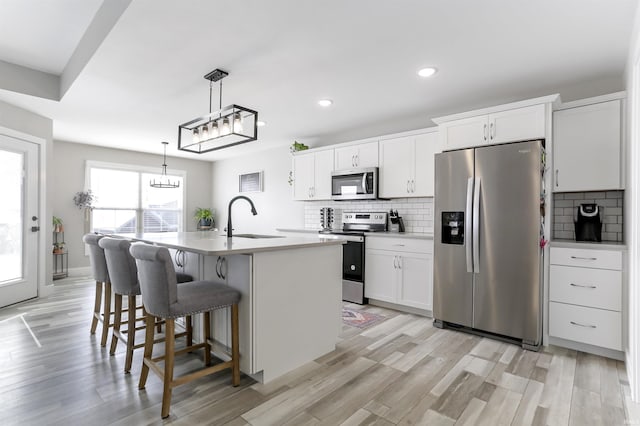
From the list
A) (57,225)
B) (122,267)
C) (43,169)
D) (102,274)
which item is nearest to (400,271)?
(122,267)

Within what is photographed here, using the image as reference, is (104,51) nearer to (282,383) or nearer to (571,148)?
(282,383)

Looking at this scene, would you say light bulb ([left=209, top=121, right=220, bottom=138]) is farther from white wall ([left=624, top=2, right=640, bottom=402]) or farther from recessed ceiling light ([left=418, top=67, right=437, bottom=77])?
Answer: white wall ([left=624, top=2, right=640, bottom=402])

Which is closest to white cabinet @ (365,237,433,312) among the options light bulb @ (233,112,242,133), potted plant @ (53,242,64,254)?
light bulb @ (233,112,242,133)

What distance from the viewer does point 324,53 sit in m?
2.60

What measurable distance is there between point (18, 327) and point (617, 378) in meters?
5.04

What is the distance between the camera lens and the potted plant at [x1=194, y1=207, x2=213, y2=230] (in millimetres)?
7219

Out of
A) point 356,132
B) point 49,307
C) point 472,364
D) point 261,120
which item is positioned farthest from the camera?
point 356,132

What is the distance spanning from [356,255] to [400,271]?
0.63 metres

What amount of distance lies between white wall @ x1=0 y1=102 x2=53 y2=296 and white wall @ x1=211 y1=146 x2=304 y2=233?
124 inches

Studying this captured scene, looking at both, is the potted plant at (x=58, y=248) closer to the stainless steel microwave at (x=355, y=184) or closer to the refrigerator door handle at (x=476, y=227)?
the stainless steel microwave at (x=355, y=184)

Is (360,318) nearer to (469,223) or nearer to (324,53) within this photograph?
(469,223)

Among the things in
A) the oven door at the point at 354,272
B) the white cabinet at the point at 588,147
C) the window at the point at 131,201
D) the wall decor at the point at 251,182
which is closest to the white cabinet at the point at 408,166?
the oven door at the point at 354,272

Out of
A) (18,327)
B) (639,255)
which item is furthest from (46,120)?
(639,255)

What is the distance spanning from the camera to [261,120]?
4410 mm
